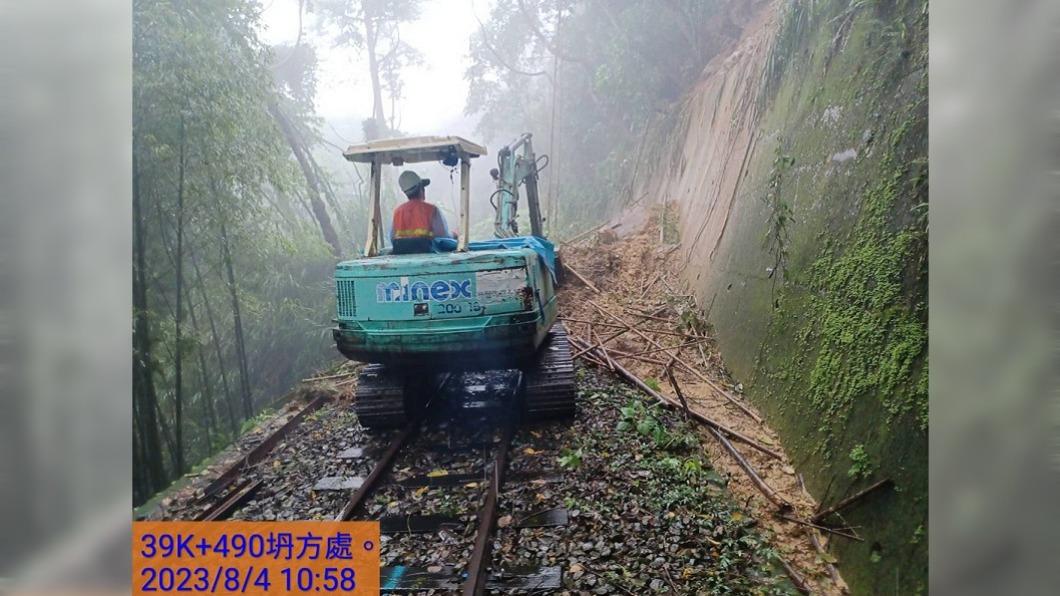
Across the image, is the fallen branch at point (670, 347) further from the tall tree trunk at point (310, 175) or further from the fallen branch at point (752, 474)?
the tall tree trunk at point (310, 175)

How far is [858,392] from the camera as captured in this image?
236 cm

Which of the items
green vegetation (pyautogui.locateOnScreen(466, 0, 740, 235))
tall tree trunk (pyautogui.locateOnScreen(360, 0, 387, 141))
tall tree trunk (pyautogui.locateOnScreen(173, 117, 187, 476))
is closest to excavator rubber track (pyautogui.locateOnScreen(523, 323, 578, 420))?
tall tree trunk (pyautogui.locateOnScreen(173, 117, 187, 476))

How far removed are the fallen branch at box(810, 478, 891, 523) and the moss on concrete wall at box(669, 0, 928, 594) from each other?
28mm

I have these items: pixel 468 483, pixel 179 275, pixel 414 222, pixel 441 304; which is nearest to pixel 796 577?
pixel 468 483

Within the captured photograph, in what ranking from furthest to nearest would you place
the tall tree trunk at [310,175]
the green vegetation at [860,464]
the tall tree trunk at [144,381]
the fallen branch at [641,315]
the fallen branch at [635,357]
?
the tall tree trunk at [310,175]
the fallen branch at [641,315]
the fallen branch at [635,357]
the tall tree trunk at [144,381]
the green vegetation at [860,464]

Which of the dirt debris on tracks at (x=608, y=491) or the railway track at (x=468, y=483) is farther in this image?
the railway track at (x=468, y=483)

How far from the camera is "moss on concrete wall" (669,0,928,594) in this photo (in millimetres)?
2014

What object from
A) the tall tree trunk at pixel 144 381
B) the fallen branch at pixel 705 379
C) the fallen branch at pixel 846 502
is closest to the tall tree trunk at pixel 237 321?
the tall tree trunk at pixel 144 381

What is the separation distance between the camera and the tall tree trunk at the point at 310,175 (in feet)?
22.0

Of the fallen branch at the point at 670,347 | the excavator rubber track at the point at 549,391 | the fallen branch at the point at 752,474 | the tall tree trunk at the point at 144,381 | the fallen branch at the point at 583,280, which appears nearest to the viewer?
the fallen branch at the point at 752,474

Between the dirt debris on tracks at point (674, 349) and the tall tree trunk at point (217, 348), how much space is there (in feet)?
12.3
